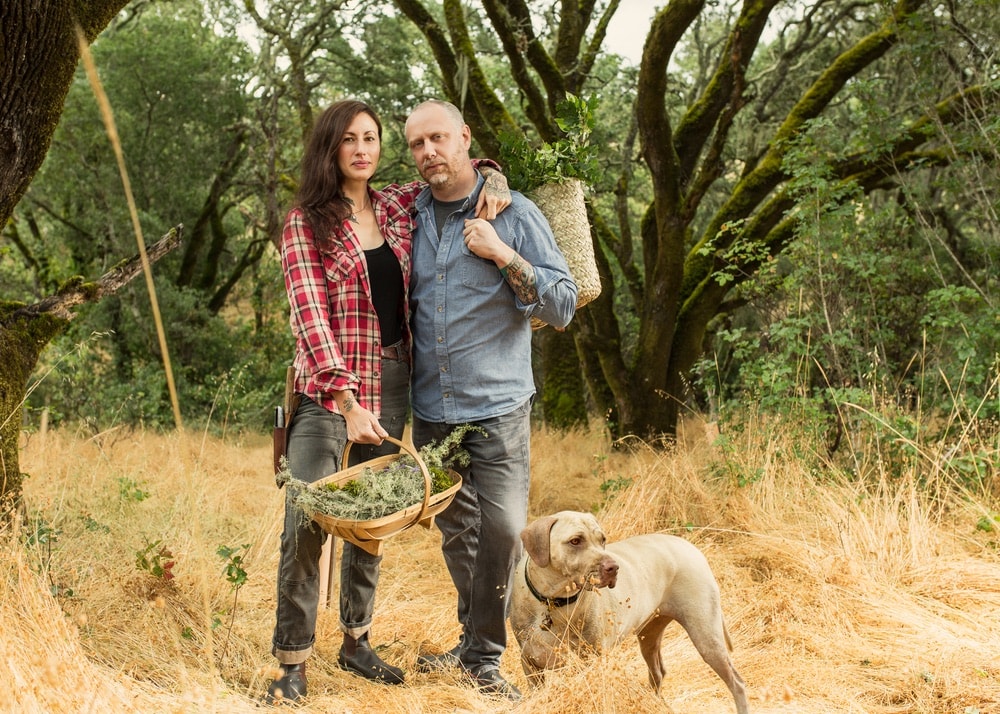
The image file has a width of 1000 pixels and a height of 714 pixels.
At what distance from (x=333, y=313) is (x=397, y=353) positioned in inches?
13.3

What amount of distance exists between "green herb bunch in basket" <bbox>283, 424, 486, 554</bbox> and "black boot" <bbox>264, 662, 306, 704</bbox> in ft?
2.07

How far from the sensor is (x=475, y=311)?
3.50 m

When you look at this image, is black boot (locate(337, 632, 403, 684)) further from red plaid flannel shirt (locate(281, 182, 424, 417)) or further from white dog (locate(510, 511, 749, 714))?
red plaid flannel shirt (locate(281, 182, 424, 417))

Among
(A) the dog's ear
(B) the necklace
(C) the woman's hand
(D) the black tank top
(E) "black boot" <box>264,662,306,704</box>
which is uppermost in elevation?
(B) the necklace

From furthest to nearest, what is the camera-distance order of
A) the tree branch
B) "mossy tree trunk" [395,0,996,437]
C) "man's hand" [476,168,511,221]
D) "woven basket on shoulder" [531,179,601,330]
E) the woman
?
"mossy tree trunk" [395,0,996,437], the tree branch, "woven basket on shoulder" [531,179,601,330], "man's hand" [476,168,511,221], the woman

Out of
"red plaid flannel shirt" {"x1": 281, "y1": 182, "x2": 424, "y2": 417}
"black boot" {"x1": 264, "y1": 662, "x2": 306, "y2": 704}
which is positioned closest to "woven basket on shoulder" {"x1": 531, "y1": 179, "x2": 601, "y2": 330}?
Answer: "red plaid flannel shirt" {"x1": 281, "y1": 182, "x2": 424, "y2": 417}

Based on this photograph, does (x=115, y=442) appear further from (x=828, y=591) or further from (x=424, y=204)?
(x=828, y=591)

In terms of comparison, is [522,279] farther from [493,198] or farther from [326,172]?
[326,172]

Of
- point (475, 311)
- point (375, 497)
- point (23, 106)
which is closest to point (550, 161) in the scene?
point (475, 311)

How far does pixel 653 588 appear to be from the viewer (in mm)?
3174

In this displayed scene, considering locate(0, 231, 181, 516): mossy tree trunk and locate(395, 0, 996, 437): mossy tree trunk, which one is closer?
locate(0, 231, 181, 516): mossy tree trunk

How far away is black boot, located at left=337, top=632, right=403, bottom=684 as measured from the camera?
12.0 feet

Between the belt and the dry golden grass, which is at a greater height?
the belt

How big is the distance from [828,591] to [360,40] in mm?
11327
